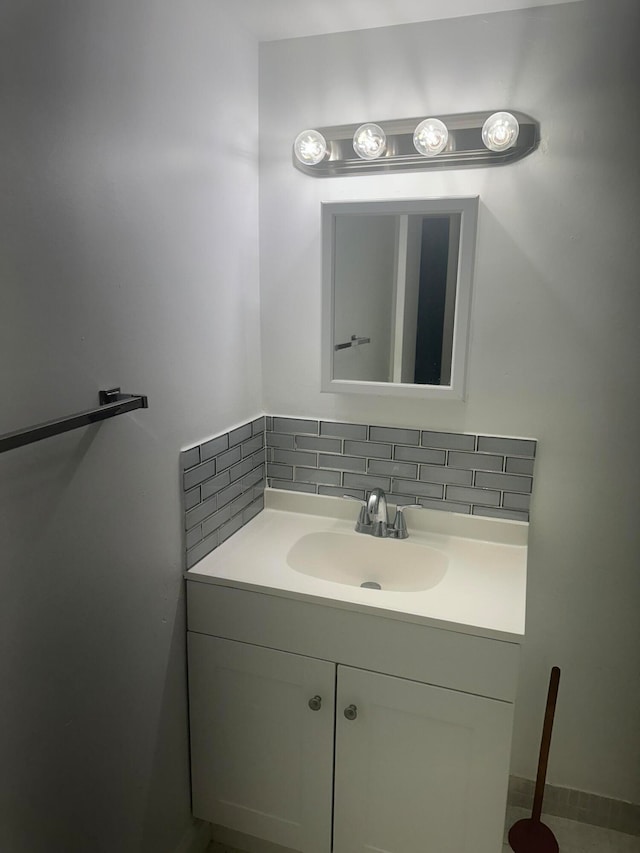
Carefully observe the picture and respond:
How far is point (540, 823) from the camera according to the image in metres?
1.67

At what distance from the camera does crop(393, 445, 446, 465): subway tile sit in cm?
165

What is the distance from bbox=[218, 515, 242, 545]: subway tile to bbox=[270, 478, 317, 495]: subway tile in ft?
0.63

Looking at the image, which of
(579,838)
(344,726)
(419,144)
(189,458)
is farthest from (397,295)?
(579,838)

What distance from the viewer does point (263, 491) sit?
1834mm

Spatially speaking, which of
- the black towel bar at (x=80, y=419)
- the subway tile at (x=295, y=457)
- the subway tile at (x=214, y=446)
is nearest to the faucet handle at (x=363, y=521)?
the subway tile at (x=295, y=457)

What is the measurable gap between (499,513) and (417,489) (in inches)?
9.1

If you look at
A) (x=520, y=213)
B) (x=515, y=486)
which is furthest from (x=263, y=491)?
(x=520, y=213)

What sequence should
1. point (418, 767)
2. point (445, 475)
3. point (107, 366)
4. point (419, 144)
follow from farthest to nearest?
point (445, 475) → point (419, 144) → point (418, 767) → point (107, 366)

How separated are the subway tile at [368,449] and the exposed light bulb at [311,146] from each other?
0.78m

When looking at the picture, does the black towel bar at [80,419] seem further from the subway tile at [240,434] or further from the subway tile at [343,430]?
the subway tile at [343,430]

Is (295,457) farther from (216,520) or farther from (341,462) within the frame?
(216,520)

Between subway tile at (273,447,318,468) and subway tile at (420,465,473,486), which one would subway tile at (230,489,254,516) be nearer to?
subway tile at (273,447,318,468)

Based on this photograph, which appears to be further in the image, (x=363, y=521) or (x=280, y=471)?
(x=280, y=471)

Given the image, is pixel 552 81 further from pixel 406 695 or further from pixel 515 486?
pixel 406 695
